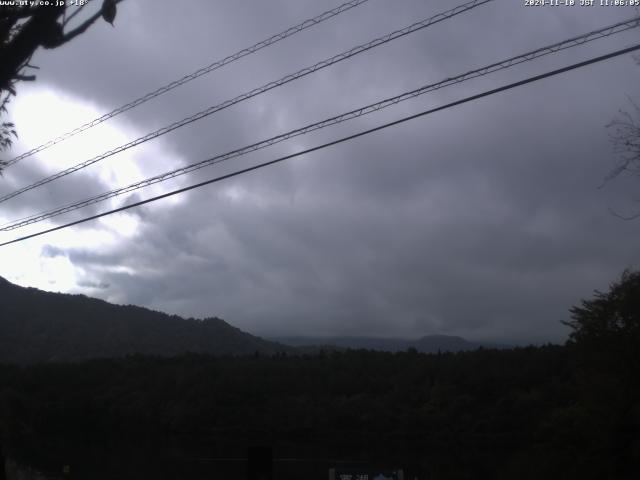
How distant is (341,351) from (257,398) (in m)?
19.2

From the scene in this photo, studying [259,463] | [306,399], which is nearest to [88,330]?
[306,399]

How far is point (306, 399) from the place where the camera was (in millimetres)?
85375

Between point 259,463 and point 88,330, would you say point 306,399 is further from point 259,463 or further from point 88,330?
point 259,463

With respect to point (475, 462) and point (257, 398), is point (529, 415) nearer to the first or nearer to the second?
point (475, 462)

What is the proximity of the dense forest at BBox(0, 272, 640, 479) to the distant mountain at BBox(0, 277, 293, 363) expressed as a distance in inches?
721

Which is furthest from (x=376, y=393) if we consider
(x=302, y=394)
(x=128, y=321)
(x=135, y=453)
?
(x=128, y=321)

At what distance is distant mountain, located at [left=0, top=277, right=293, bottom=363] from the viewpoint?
Answer: 108 metres

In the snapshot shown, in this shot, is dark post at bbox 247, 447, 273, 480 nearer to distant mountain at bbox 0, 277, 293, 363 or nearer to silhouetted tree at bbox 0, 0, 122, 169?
silhouetted tree at bbox 0, 0, 122, 169

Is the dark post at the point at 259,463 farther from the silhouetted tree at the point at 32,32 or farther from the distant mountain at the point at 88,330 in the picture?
the distant mountain at the point at 88,330

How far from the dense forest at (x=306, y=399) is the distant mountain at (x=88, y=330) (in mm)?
18319

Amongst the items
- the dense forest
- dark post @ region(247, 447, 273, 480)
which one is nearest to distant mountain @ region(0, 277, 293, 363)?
the dense forest

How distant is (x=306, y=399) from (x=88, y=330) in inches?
2015

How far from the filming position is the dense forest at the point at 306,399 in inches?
2675

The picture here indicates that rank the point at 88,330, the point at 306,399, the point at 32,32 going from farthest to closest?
1. the point at 88,330
2. the point at 306,399
3. the point at 32,32
